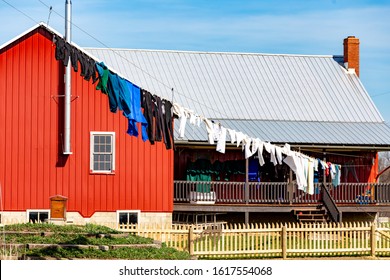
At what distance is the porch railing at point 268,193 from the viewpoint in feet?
135

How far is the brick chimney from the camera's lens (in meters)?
49.6

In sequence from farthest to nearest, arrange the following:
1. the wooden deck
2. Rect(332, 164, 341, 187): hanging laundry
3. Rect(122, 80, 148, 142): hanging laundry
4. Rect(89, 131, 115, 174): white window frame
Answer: Rect(332, 164, 341, 187): hanging laundry
the wooden deck
Rect(89, 131, 115, 174): white window frame
Rect(122, 80, 148, 142): hanging laundry

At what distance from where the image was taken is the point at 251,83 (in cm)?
4762

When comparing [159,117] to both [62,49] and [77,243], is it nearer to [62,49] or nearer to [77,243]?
[62,49]

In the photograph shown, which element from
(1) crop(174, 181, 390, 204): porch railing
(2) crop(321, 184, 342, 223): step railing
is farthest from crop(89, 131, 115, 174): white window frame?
(2) crop(321, 184, 342, 223): step railing

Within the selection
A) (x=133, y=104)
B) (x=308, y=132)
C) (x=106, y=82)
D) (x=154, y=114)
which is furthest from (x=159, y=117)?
(x=308, y=132)

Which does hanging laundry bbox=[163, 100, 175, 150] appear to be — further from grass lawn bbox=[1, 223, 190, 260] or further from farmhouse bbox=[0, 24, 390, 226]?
grass lawn bbox=[1, 223, 190, 260]

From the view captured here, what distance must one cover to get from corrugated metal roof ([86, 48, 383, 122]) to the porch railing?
367 cm

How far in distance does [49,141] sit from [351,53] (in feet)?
59.6

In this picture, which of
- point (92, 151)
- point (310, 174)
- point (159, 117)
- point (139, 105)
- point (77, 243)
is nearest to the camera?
point (77, 243)

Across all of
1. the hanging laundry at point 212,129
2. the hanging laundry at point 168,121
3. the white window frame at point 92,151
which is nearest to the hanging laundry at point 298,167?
the hanging laundry at point 212,129

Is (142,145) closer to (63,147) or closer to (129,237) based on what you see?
(63,147)

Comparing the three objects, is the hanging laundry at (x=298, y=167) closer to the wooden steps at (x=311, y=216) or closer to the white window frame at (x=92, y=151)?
the wooden steps at (x=311, y=216)
